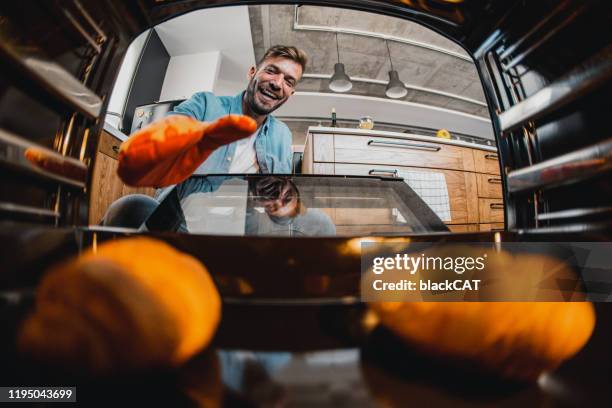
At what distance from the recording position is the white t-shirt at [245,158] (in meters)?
0.93

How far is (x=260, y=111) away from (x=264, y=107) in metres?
0.03

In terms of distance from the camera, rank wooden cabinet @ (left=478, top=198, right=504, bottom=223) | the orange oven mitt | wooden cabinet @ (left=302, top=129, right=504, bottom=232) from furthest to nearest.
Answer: wooden cabinet @ (left=478, top=198, right=504, bottom=223) → wooden cabinet @ (left=302, top=129, right=504, bottom=232) → the orange oven mitt

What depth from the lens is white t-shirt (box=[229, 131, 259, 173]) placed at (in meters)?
0.93

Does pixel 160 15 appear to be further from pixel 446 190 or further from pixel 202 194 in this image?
pixel 446 190

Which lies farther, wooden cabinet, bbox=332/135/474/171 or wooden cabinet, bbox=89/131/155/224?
wooden cabinet, bbox=332/135/474/171

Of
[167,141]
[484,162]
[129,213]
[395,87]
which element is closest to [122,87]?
[129,213]

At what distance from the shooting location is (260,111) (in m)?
1.15

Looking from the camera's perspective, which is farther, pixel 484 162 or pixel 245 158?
pixel 484 162

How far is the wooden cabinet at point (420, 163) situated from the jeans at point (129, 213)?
995 millimetres

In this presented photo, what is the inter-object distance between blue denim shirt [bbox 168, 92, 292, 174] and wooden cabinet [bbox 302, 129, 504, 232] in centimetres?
27

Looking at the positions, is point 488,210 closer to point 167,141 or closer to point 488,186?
point 488,186

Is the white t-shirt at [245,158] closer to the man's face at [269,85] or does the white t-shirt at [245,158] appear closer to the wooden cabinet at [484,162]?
the man's face at [269,85]

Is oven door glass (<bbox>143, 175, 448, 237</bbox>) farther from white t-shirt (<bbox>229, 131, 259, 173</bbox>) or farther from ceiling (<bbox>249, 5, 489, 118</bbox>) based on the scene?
ceiling (<bbox>249, 5, 489, 118</bbox>)

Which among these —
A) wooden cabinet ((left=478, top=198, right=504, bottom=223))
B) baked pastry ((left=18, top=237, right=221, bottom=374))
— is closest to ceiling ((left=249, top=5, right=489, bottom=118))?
wooden cabinet ((left=478, top=198, right=504, bottom=223))
